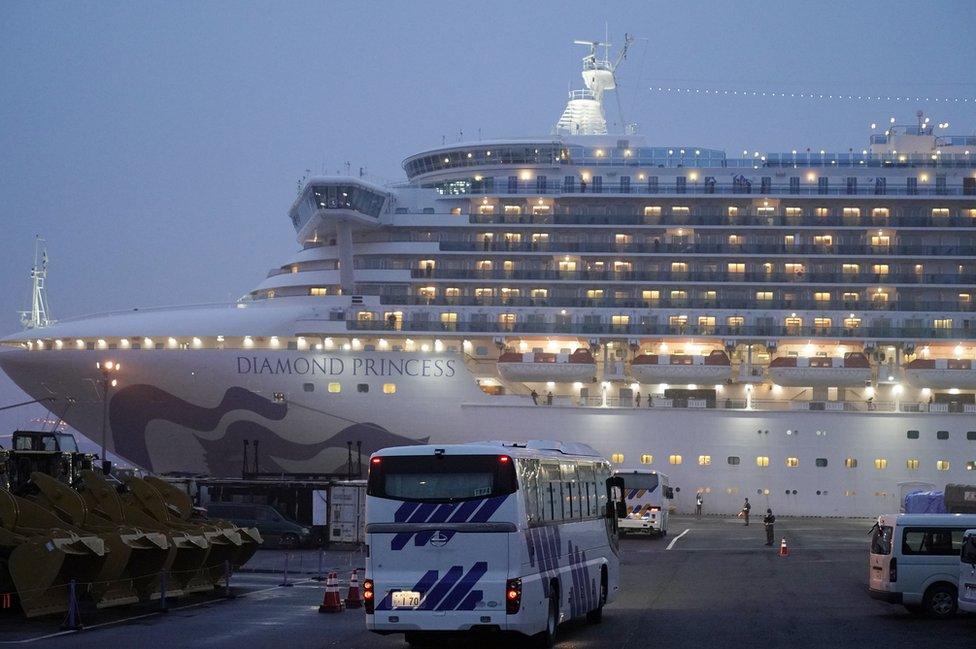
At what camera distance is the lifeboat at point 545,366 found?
43.8m

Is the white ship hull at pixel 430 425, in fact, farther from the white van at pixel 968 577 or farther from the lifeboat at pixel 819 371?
the white van at pixel 968 577

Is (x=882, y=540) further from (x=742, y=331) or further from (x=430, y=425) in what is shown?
(x=742, y=331)

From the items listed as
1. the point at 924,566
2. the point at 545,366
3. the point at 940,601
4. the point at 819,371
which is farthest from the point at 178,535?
the point at 819,371

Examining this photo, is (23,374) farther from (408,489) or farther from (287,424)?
(408,489)

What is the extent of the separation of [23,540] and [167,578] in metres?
3.03

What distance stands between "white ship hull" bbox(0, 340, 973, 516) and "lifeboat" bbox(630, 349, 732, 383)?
51.6 inches

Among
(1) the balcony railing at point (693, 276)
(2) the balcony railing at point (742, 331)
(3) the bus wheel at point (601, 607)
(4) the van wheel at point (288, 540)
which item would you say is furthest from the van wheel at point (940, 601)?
(1) the balcony railing at point (693, 276)

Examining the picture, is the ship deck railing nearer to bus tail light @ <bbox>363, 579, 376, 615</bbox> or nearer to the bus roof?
the bus roof

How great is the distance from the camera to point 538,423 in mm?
43406

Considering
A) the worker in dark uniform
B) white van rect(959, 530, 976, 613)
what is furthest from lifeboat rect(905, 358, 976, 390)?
white van rect(959, 530, 976, 613)

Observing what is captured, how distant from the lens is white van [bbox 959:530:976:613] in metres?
17.0

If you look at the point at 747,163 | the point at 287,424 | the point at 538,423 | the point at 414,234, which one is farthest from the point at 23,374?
the point at 747,163

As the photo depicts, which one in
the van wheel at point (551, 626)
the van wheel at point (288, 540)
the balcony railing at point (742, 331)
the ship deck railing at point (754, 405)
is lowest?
the van wheel at point (288, 540)

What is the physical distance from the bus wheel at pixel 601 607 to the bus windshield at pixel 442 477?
167 inches
